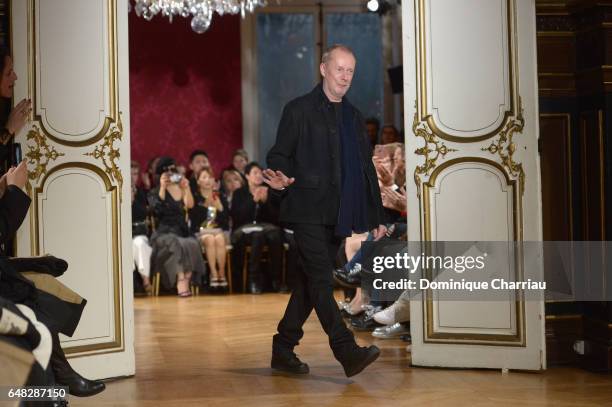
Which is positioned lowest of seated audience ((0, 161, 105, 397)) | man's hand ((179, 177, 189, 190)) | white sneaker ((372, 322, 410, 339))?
white sneaker ((372, 322, 410, 339))

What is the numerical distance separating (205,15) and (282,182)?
15.5ft

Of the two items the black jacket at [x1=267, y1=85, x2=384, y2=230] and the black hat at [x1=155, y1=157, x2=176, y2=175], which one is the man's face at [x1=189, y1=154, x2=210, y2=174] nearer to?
the black hat at [x1=155, y1=157, x2=176, y2=175]

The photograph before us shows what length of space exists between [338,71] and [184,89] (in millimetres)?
7123

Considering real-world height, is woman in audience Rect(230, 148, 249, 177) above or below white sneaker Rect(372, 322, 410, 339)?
above

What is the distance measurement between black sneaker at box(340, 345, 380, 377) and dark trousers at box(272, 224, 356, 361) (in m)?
0.03

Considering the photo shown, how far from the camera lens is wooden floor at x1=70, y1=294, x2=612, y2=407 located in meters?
4.00

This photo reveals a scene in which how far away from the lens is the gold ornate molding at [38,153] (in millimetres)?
4445

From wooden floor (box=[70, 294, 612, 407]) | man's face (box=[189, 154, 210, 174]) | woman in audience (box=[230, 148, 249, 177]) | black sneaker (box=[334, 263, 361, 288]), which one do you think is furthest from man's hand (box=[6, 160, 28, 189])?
woman in audience (box=[230, 148, 249, 177])

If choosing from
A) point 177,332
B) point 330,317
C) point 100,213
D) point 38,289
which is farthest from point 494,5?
point 177,332

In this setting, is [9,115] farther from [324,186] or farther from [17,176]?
[324,186]

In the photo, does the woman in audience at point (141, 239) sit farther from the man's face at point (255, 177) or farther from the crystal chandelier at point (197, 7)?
the crystal chandelier at point (197, 7)

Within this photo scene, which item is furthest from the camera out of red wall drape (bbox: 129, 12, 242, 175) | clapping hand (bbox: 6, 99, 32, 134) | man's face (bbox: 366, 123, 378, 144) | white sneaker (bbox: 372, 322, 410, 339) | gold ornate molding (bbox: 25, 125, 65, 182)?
red wall drape (bbox: 129, 12, 242, 175)

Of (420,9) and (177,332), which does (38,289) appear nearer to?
(420,9)

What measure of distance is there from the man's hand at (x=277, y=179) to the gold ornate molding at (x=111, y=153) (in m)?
0.76
